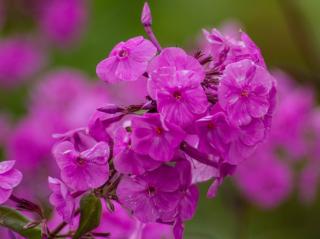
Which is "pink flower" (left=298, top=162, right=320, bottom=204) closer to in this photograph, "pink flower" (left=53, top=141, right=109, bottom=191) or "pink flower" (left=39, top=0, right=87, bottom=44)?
"pink flower" (left=39, top=0, right=87, bottom=44)

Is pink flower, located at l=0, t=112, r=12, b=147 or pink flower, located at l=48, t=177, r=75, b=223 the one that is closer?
pink flower, located at l=48, t=177, r=75, b=223

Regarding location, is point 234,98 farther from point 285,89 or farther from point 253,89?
→ point 285,89

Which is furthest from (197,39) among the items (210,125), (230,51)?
(210,125)

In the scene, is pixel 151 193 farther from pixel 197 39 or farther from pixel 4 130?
pixel 197 39

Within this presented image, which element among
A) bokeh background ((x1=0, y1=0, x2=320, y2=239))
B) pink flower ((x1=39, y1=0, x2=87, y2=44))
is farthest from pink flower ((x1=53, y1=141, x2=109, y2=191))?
pink flower ((x1=39, y1=0, x2=87, y2=44))

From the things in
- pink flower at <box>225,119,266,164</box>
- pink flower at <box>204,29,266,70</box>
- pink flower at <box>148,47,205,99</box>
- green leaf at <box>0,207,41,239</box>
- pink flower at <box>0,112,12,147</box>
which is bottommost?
pink flower at <box>0,112,12,147</box>

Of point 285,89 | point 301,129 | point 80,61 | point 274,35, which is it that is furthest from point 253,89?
point 274,35

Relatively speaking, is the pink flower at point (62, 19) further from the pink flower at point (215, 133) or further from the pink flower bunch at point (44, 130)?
the pink flower at point (215, 133)
